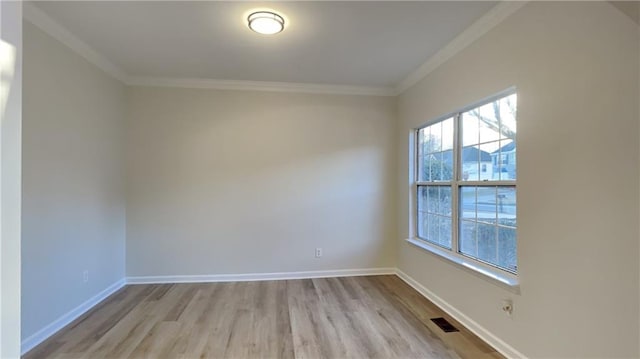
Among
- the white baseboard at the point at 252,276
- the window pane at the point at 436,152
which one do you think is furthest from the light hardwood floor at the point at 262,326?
the window pane at the point at 436,152

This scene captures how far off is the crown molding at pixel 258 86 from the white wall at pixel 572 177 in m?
1.90

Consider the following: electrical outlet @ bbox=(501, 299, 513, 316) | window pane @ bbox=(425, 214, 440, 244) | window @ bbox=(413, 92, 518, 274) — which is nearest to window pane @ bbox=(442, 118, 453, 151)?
window @ bbox=(413, 92, 518, 274)

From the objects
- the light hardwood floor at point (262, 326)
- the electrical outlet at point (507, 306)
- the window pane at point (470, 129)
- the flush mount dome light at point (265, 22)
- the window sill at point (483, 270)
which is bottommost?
the light hardwood floor at point (262, 326)

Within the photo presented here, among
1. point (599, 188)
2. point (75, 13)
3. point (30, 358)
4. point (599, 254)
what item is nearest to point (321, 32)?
point (75, 13)

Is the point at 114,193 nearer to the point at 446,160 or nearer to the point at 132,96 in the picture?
the point at 132,96

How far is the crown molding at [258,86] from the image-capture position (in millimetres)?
3980

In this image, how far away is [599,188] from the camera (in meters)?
1.67

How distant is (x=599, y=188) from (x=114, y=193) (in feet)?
14.5

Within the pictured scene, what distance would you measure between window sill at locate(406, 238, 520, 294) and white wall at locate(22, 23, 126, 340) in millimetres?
3549

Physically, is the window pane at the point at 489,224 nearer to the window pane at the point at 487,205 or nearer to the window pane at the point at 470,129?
the window pane at the point at 487,205

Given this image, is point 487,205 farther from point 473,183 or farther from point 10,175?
point 10,175

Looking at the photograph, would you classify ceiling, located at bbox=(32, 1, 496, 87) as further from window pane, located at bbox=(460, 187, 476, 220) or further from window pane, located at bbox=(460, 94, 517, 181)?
window pane, located at bbox=(460, 187, 476, 220)

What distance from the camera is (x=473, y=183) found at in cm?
286

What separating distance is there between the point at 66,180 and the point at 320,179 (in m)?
2.72
